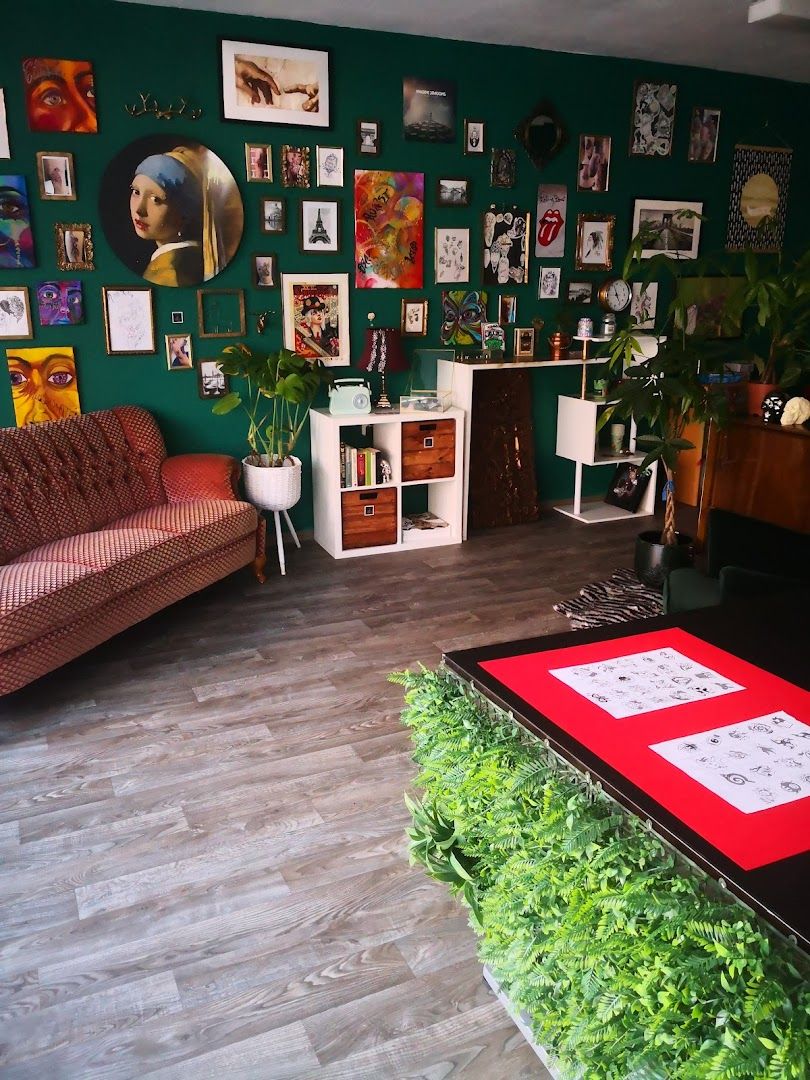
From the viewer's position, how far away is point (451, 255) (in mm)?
5344

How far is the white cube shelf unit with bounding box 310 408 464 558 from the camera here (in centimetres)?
496

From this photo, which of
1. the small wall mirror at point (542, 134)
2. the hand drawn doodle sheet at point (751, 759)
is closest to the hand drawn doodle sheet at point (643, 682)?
the hand drawn doodle sheet at point (751, 759)

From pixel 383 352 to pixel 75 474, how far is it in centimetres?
180

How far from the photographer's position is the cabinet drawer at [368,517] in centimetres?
502

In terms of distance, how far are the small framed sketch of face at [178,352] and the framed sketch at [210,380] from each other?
72 mm

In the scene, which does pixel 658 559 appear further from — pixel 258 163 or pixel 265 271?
pixel 258 163

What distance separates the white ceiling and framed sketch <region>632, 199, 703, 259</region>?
0.86 meters

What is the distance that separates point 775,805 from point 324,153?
4.47 meters

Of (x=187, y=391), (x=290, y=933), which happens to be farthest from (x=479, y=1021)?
(x=187, y=391)

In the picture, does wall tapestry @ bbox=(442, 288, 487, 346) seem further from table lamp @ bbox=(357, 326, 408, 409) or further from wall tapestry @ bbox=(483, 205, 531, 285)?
table lamp @ bbox=(357, 326, 408, 409)

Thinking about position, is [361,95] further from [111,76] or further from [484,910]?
[484,910]

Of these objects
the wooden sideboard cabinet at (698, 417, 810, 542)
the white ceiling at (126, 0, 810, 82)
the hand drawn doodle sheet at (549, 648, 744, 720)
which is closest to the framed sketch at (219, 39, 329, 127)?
the white ceiling at (126, 0, 810, 82)

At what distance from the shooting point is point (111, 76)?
4.30m

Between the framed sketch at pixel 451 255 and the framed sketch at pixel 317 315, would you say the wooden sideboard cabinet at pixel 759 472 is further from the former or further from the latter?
the framed sketch at pixel 317 315
